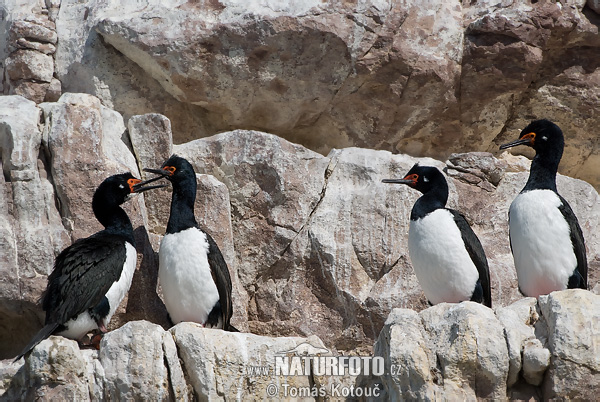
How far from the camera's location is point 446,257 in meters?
8.22

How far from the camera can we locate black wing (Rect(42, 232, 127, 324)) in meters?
7.59

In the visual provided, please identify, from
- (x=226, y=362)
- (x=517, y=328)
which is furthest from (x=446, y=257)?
(x=226, y=362)

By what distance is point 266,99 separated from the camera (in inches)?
418

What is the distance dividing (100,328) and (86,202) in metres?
1.53

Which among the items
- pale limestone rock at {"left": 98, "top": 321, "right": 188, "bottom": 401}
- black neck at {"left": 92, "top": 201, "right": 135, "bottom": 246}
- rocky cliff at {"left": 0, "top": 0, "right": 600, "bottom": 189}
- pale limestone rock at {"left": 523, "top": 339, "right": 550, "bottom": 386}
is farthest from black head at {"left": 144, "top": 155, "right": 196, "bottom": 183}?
pale limestone rock at {"left": 523, "top": 339, "right": 550, "bottom": 386}

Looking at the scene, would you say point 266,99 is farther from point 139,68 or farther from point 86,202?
point 86,202

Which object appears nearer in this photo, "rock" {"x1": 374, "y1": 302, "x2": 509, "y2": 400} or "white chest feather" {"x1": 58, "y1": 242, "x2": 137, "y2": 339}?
"rock" {"x1": 374, "y1": 302, "x2": 509, "y2": 400}

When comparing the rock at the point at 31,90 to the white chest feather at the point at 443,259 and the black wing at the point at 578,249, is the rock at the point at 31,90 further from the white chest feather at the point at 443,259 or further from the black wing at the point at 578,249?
the black wing at the point at 578,249

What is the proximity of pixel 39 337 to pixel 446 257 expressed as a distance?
3.62 meters

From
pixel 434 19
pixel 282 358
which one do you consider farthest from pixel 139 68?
pixel 282 358

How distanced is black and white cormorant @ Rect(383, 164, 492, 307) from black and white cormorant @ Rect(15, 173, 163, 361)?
2676 mm

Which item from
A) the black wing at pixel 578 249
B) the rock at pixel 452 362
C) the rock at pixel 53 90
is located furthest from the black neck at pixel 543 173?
the rock at pixel 53 90

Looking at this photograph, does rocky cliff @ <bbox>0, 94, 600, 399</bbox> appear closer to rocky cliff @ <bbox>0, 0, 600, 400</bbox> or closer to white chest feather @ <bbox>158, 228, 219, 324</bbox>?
rocky cliff @ <bbox>0, 0, 600, 400</bbox>

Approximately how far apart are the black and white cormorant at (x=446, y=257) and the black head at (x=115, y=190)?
8.79ft
